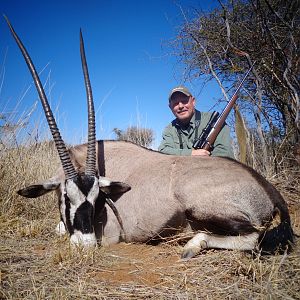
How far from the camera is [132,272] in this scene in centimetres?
225

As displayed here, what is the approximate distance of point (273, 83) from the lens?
256 inches

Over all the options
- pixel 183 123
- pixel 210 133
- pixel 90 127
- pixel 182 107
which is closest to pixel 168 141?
pixel 183 123

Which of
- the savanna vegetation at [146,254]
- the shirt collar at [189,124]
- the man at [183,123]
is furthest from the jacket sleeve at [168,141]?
the savanna vegetation at [146,254]

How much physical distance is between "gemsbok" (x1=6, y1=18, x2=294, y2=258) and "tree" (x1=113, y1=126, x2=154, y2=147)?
288 centimetres

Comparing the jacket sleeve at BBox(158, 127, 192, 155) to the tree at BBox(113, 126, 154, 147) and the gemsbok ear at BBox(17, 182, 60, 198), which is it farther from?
the gemsbok ear at BBox(17, 182, 60, 198)

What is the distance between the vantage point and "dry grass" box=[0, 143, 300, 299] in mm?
1808

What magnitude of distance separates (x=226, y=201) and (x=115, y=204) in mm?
1140

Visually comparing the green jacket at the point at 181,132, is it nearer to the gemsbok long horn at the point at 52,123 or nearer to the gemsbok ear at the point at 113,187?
the gemsbok ear at the point at 113,187

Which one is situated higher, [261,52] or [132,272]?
[261,52]

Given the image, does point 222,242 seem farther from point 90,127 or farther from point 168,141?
point 168,141

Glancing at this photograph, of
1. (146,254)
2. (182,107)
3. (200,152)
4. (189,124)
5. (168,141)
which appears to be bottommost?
(146,254)

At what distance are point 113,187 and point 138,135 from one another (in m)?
5.22

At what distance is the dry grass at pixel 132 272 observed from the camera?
71.2 inches

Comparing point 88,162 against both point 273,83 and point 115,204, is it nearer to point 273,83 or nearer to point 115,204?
point 115,204
